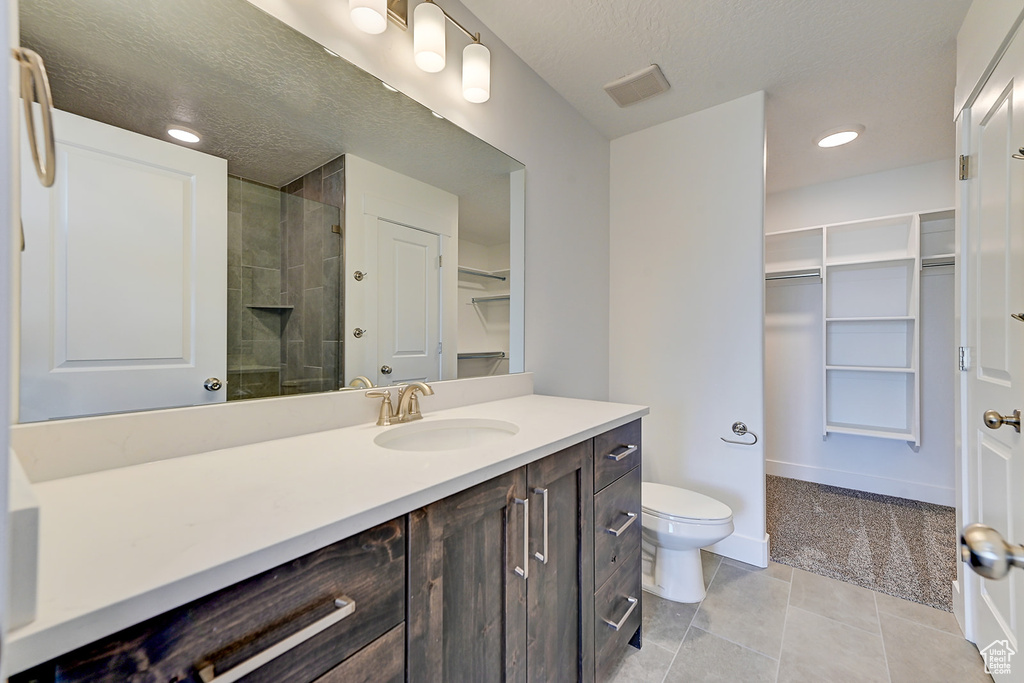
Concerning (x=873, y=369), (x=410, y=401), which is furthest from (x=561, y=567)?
(x=873, y=369)

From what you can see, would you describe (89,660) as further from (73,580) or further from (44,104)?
(44,104)

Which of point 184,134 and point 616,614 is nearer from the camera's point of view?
point 184,134

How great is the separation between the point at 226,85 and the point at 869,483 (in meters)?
4.33

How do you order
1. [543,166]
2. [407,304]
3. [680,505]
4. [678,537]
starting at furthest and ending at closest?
[543,166], [680,505], [678,537], [407,304]

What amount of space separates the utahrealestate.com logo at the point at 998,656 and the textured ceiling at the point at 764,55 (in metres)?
2.23

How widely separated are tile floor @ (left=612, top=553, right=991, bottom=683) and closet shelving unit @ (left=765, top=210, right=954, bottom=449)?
1594 millimetres

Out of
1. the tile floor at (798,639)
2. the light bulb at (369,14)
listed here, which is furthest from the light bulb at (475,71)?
the tile floor at (798,639)

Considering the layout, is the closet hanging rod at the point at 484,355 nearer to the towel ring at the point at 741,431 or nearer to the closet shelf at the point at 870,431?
the towel ring at the point at 741,431

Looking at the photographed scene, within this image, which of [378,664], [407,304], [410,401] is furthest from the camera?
[407,304]

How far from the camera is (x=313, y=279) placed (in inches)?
44.9

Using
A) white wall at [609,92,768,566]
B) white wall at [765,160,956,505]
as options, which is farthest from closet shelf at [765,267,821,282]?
white wall at [609,92,768,566]

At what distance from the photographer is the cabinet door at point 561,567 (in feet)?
3.15

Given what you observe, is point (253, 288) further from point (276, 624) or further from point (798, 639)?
point (798, 639)

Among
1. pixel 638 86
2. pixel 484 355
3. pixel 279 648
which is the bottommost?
pixel 279 648
